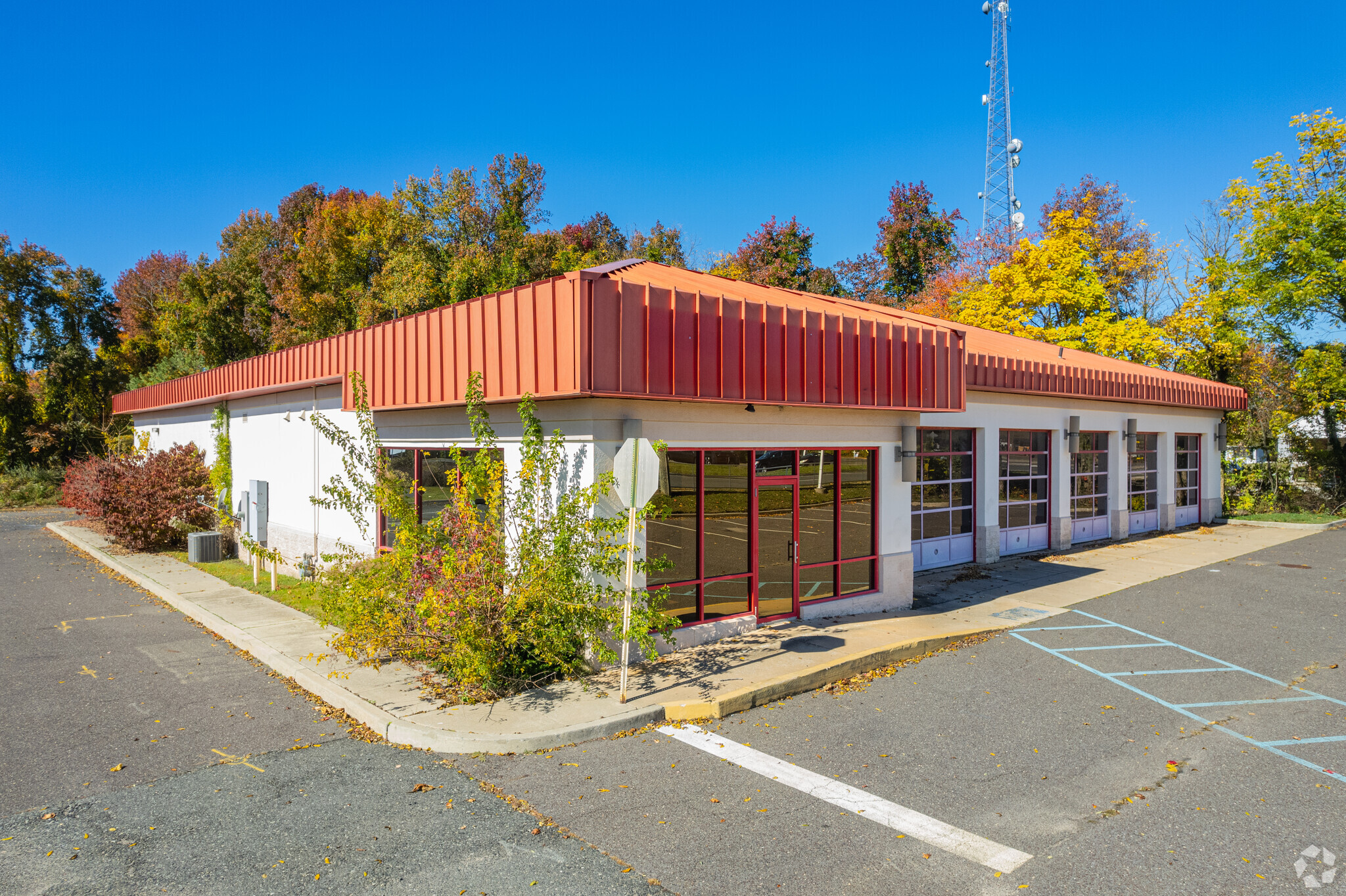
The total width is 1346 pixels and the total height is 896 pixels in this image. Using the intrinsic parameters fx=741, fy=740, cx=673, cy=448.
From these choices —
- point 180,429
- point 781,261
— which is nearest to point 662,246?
point 781,261

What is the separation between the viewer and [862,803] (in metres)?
5.22

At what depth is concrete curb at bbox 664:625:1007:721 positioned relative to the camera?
6.90 meters

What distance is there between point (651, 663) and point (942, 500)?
8586 mm

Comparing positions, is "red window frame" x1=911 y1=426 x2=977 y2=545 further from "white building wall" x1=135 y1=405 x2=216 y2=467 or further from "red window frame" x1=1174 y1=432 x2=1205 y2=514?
"white building wall" x1=135 y1=405 x2=216 y2=467

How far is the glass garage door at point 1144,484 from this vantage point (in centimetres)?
1978

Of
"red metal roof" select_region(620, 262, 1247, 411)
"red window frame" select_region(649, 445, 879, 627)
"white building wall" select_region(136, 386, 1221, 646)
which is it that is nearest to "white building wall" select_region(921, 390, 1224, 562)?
"white building wall" select_region(136, 386, 1221, 646)

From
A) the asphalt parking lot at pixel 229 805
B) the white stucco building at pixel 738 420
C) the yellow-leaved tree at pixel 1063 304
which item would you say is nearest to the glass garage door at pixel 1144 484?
the white stucco building at pixel 738 420

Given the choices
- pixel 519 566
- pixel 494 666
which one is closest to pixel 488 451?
pixel 519 566

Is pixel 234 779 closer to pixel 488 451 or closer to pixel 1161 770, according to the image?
pixel 488 451

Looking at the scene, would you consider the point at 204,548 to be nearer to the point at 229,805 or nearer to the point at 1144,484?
the point at 229,805

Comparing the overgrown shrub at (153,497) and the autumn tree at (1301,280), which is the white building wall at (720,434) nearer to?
the overgrown shrub at (153,497)

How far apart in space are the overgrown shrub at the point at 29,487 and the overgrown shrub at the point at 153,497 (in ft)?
56.9

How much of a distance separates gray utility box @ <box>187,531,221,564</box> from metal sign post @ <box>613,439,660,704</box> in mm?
12912

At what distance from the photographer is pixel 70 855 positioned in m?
4.52
